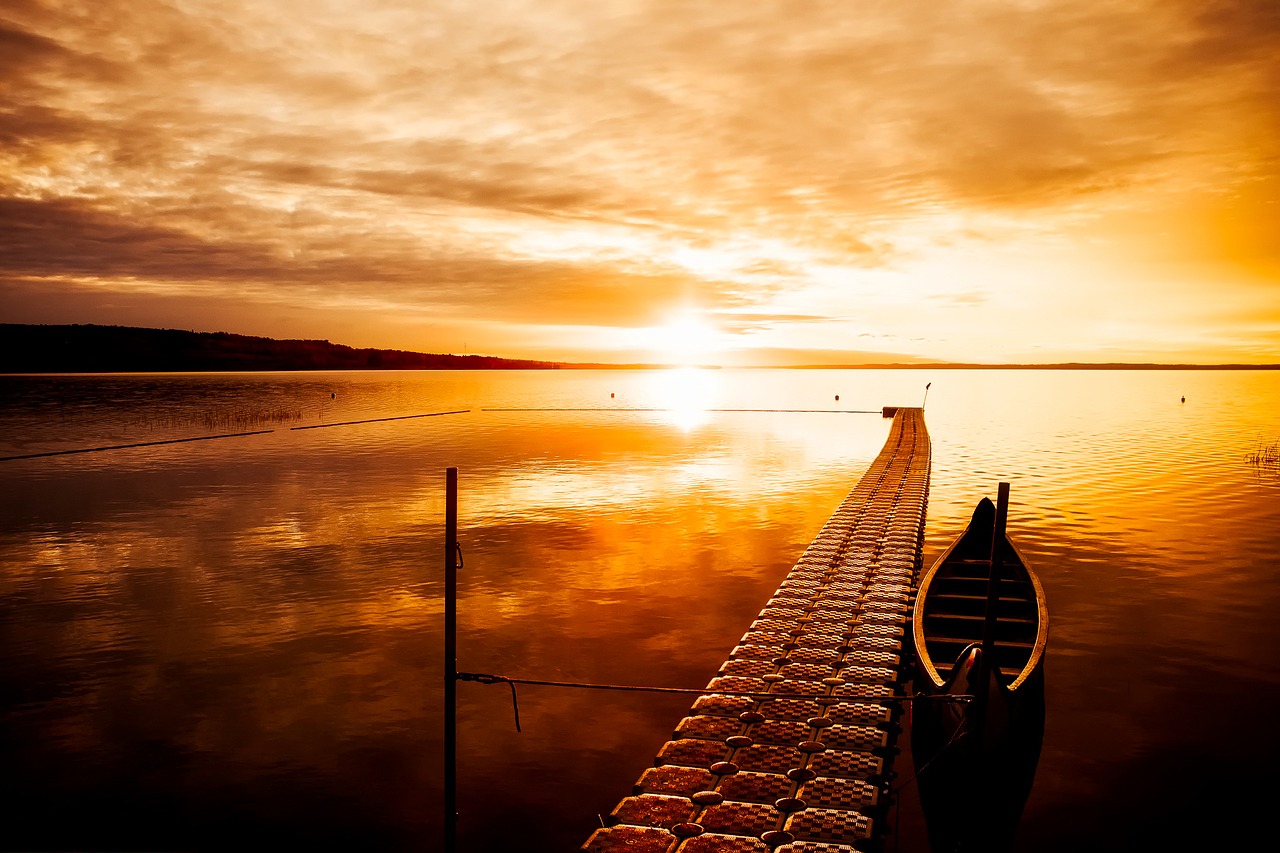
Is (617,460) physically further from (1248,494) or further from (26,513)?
(1248,494)

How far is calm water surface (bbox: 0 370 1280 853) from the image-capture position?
12234 millimetres

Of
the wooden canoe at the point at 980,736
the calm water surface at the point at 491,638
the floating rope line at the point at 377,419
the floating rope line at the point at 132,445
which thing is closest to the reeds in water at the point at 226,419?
the floating rope line at the point at 132,445

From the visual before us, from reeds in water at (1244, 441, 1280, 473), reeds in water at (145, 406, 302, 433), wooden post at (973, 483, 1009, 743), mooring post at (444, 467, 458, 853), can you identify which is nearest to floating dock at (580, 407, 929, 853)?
wooden post at (973, 483, 1009, 743)

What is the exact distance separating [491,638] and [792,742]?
10.1 m

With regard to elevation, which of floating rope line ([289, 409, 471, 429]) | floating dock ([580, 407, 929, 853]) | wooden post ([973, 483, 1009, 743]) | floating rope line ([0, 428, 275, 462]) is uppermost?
wooden post ([973, 483, 1009, 743])

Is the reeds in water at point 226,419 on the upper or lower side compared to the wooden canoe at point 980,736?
lower

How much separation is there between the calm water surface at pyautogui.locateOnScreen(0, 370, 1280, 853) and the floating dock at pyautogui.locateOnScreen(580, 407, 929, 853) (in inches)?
66.5

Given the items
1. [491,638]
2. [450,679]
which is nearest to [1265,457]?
[491,638]

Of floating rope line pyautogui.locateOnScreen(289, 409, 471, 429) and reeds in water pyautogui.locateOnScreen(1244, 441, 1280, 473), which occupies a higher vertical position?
reeds in water pyautogui.locateOnScreen(1244, 441, 1280, 473)

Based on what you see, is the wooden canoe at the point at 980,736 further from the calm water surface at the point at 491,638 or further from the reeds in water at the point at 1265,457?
the reeds in water at the point at 1265,457

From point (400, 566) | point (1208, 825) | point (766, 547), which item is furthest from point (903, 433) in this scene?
point (1208, 825)

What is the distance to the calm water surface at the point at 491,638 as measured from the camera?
40.1 feet

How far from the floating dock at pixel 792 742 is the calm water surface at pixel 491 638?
5.55ft

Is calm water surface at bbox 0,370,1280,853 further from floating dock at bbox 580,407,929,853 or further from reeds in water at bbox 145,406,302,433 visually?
reeds in water at bbox 145,406,302,433
